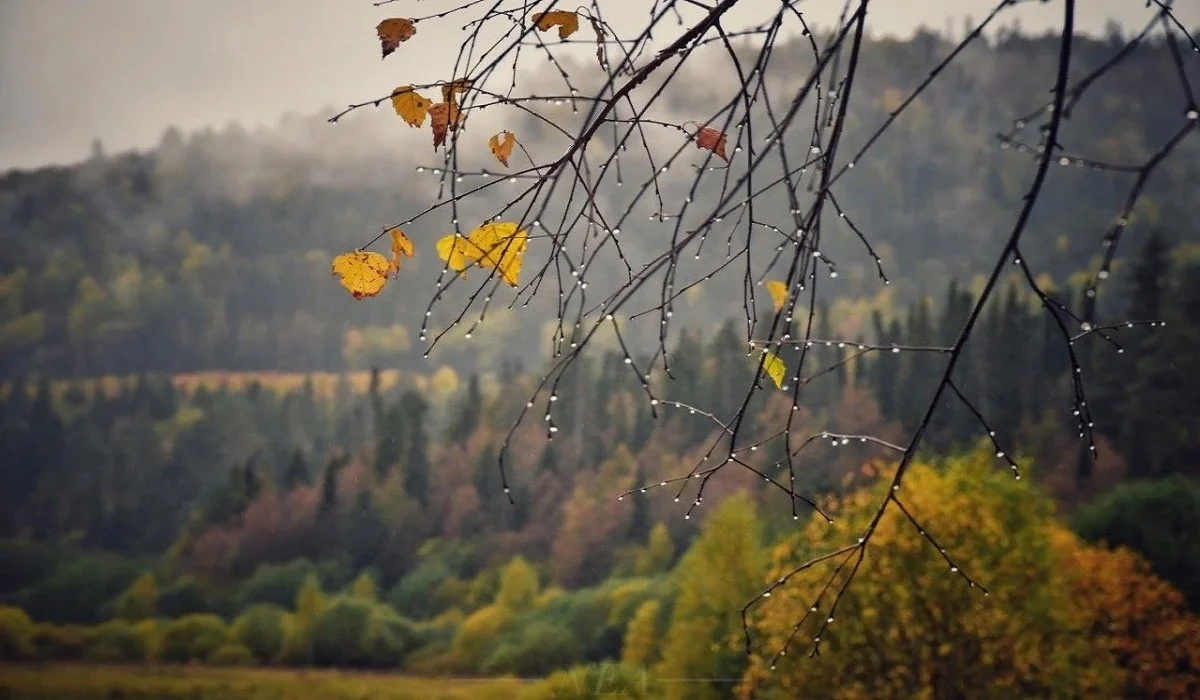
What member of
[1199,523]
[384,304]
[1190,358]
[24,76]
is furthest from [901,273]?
[24,76]

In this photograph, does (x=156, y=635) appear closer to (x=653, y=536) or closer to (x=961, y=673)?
(x=653, y=536)

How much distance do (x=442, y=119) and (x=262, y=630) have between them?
20.6 feet

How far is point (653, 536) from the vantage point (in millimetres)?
6461

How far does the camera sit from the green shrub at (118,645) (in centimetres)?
689

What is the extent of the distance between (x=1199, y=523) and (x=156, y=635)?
21.2 ft

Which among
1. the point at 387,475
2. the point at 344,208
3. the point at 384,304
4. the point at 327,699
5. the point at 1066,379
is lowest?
the point at 327,699

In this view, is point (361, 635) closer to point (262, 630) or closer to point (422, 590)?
point (422, 590)

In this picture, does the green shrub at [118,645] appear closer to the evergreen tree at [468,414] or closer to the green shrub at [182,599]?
the green shrub at [182,599]

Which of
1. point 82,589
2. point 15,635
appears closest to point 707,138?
point 82,589

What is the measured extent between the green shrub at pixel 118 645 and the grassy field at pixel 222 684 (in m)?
0.06

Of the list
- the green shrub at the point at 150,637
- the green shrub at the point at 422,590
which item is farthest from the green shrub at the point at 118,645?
the green shrub at the point at 422,590

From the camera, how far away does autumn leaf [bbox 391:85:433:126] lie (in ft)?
4.15

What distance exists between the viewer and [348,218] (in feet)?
23.8

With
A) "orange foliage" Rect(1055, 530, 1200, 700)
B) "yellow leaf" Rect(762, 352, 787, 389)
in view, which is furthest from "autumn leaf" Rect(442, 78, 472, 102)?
"orange foliage" Rect(1055, 530, 1200, 700)
